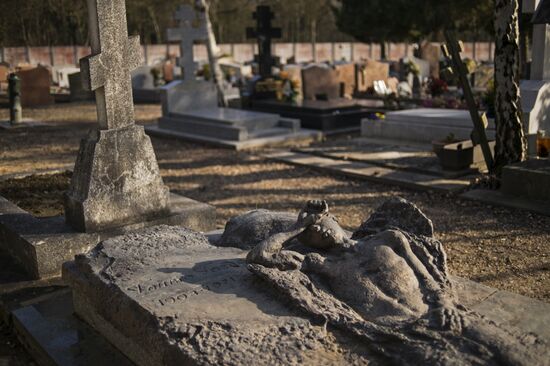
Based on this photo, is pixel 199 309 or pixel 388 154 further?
pixel 388 154

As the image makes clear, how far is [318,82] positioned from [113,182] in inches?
423

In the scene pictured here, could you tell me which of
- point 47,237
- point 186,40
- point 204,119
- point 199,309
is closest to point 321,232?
point 199,309

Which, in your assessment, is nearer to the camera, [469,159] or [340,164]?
[469,159]

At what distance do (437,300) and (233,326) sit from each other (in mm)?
1005

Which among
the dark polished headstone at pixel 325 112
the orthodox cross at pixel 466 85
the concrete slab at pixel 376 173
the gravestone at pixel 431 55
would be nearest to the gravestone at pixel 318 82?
the dark polished headstone at pixel 325 112

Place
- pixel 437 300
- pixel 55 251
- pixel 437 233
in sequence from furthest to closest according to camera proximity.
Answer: pixel 437 233, pixel 55 251, pixel 437 300

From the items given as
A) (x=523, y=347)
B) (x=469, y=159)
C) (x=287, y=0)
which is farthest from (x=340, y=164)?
(x=287, y=0)

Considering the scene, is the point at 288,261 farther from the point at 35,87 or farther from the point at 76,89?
the point at 76,89

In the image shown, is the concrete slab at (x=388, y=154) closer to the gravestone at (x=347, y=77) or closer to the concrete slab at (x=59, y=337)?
the concrete slab at (x=59, y=337)

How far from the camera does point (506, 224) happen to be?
594 centimetres

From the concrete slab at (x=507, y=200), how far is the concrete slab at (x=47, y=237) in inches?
135

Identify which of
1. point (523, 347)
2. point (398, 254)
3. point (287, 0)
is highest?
point (287, 0)

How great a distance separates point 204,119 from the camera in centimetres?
1170

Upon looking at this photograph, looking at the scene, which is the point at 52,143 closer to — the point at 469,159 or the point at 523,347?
the point at 469,159
